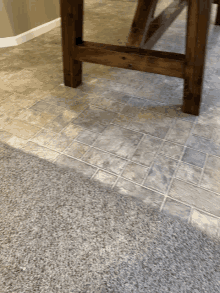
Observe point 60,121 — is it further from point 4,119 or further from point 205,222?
point 205,222

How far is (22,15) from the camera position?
282cm

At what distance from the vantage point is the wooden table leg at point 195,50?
1429 millimetres

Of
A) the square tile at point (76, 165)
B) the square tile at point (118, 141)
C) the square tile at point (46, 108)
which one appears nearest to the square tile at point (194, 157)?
the square tile at point (118, 141)

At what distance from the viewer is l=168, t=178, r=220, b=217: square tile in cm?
117

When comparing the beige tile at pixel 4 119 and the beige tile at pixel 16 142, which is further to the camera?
the beige tile at pixel 4 119

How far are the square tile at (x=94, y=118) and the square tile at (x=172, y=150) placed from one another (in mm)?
421

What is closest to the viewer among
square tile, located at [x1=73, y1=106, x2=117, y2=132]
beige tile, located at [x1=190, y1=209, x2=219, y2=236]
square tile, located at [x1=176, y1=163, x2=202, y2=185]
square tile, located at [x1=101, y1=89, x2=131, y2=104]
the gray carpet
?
the gray carpet

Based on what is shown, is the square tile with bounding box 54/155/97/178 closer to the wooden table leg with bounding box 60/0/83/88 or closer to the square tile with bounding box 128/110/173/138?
the square tile with bounding box 128/110/173/138

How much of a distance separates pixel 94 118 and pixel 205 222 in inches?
38.5

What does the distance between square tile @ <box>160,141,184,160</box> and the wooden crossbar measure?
1.69 feet

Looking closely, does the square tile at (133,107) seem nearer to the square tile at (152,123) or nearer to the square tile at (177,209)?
the square tile at (152,123)

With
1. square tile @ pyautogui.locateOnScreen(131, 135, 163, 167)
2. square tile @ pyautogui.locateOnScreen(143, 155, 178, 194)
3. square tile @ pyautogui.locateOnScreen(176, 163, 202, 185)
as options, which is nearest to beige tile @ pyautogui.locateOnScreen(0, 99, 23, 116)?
square tile @ pyautogui.locateOnScreen(131, 135, 163, 167)

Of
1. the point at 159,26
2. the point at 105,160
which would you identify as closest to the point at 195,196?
the point at 105,160

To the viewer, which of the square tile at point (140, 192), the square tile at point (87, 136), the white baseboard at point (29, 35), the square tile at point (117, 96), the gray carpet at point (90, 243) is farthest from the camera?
the white baseboard at point (29, 35)
